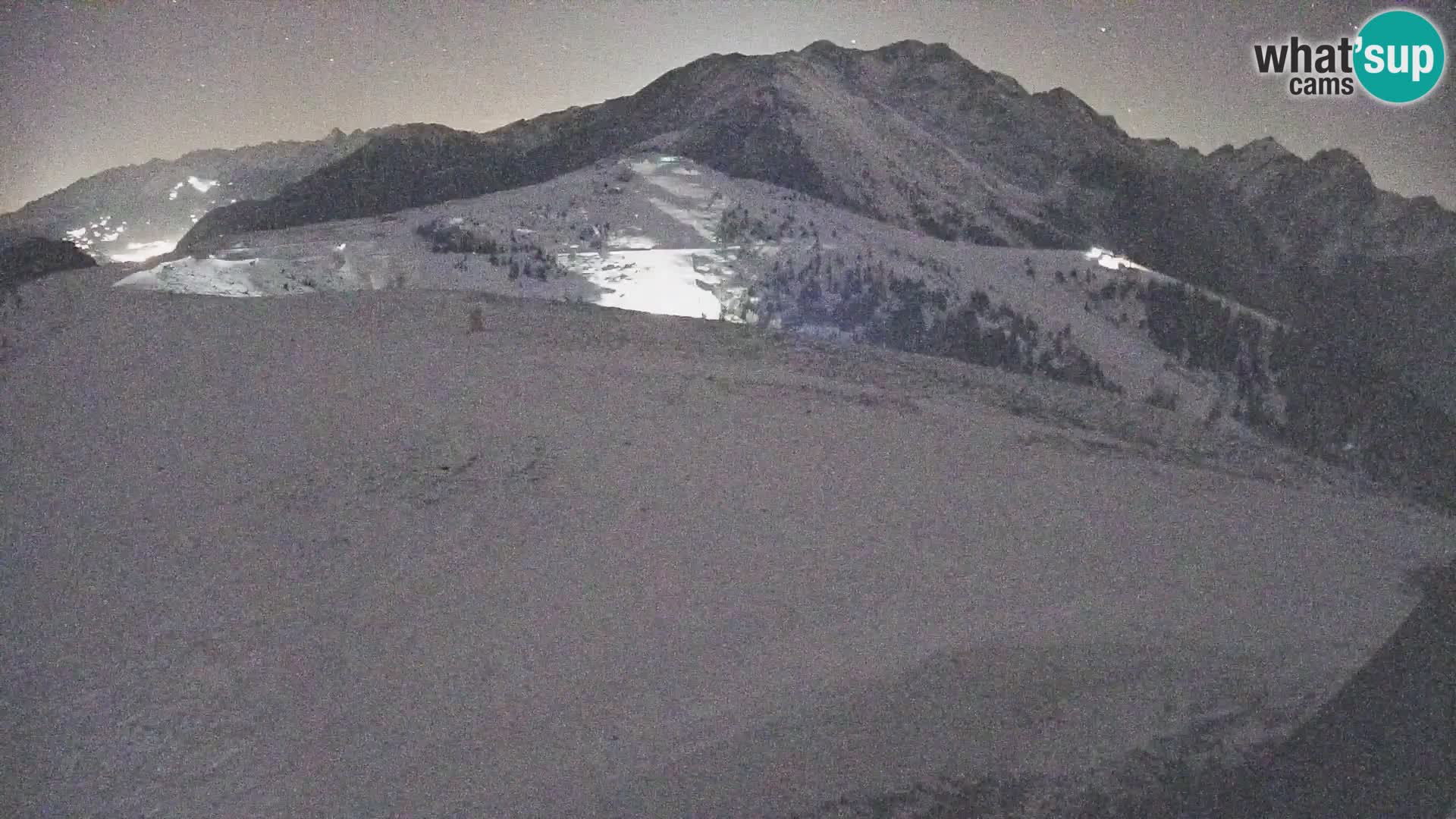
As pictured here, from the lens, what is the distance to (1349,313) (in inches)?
2847

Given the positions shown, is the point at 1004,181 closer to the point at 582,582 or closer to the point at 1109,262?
the point at 1109,262

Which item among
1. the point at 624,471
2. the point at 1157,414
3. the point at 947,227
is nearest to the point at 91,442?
the point at 624,471

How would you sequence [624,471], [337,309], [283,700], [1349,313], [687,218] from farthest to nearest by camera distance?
[1349,313] < [687,218] < [337,309] < [624,471] < [283,700]

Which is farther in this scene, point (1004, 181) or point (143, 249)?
point (143, 249)

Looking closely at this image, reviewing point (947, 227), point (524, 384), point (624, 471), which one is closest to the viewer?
point (624, 471)

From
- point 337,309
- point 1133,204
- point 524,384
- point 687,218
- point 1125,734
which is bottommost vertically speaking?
point 1125,734

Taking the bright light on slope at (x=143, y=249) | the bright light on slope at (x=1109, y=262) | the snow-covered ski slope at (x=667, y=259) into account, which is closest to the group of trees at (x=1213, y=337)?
the snow-covered ski slope at (x=667, y=259)

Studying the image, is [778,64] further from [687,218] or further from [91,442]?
[91,442]

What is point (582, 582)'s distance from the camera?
21.9 feet

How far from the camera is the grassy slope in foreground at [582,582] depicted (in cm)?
518

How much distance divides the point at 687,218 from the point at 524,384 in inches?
741

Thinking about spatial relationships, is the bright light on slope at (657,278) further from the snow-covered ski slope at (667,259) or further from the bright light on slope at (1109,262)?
the bright light on slope at (1109,262)

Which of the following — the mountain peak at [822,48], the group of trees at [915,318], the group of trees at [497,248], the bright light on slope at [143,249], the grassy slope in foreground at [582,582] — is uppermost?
the mountain peak at [822,48]

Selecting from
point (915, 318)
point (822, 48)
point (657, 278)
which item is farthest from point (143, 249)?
point (915, 318)
